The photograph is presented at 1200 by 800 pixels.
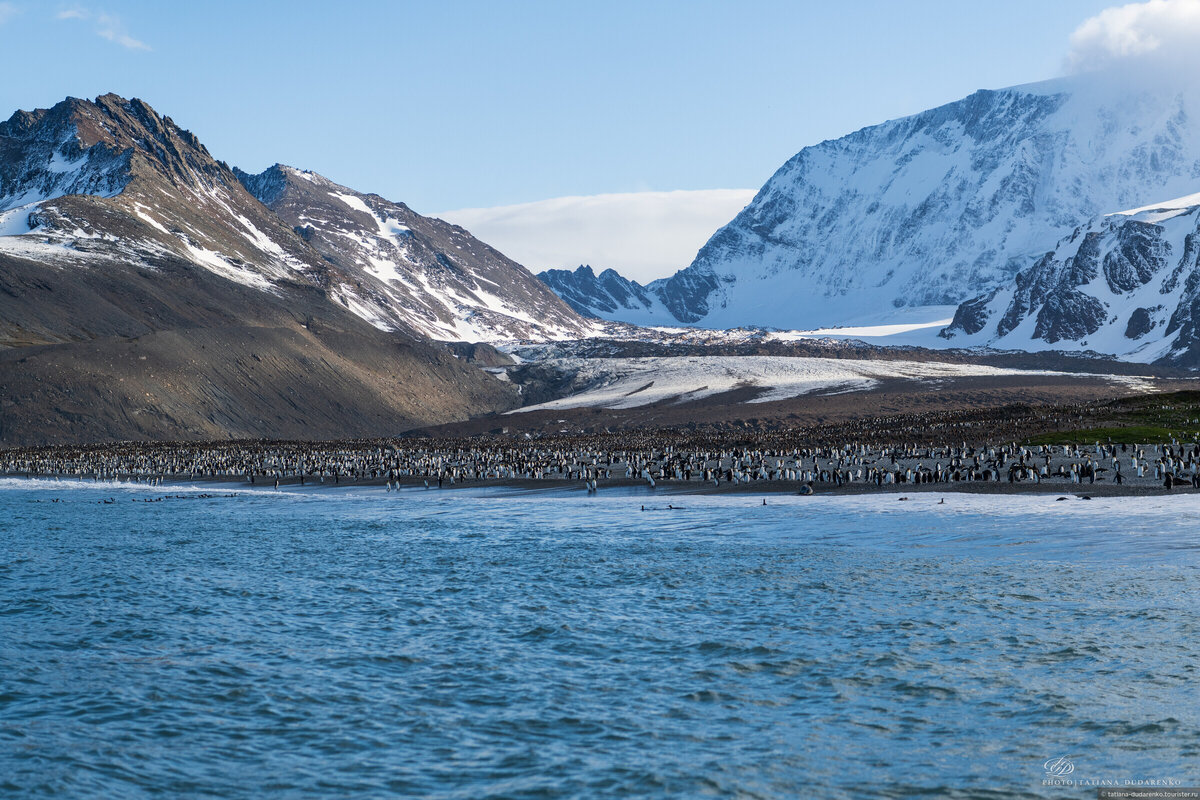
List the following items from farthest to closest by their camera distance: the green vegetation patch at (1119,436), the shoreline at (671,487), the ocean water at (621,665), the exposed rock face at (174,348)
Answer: the exposed rock face at (174,348), the green vegetation patch at (1119,436), the shoreline at (671,487), the ocean water at (621,665)

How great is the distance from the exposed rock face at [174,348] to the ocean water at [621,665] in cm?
7391

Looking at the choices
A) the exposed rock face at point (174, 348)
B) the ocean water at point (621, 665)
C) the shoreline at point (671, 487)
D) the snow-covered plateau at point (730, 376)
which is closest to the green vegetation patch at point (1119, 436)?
the shoreline at point (671, 487)

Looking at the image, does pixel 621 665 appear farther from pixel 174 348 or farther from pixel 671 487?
pixel 174 348

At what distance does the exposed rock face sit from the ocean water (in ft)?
242

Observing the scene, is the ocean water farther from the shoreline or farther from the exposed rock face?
the exposed rock face

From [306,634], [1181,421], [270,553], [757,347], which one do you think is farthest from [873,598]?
[757,347]

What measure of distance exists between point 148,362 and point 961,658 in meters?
103

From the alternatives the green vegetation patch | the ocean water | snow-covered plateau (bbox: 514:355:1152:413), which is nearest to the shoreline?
the ocean water

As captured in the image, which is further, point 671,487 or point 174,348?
point 174,348

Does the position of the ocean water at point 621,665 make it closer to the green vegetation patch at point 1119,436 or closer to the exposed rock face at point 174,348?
the green vegetation patch at point 1119,436

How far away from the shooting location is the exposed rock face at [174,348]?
334 feet

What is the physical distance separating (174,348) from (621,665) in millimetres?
104259

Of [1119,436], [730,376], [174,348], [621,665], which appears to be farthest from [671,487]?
[730,376]

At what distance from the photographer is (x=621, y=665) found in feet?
58.5
